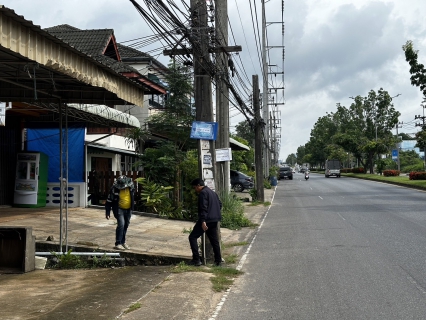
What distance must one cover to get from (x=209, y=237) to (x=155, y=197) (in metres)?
8.50

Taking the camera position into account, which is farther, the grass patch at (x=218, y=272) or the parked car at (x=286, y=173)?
the parked car at (x=286, y=173)

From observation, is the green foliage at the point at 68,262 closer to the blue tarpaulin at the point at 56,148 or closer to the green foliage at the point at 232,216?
the green foliage at the point at 232,216

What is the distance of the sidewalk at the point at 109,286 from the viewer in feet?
21.5

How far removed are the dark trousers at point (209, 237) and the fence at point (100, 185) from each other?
368 inches

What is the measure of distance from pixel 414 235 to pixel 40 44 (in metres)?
9.96

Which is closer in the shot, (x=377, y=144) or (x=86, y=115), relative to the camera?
(x=86, y=115)

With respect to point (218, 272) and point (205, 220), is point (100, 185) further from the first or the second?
point (218, 272)

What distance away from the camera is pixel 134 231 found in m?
13.8

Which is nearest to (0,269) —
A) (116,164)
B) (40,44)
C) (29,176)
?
(40,44)

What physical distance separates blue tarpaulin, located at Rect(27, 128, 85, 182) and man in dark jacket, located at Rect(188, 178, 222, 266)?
9.52m

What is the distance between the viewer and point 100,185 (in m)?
19.1

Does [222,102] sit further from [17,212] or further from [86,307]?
[86,307]

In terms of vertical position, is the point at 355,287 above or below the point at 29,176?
below

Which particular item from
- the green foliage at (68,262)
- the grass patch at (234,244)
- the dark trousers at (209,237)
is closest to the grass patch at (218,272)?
the dark trousers at (209,237)
